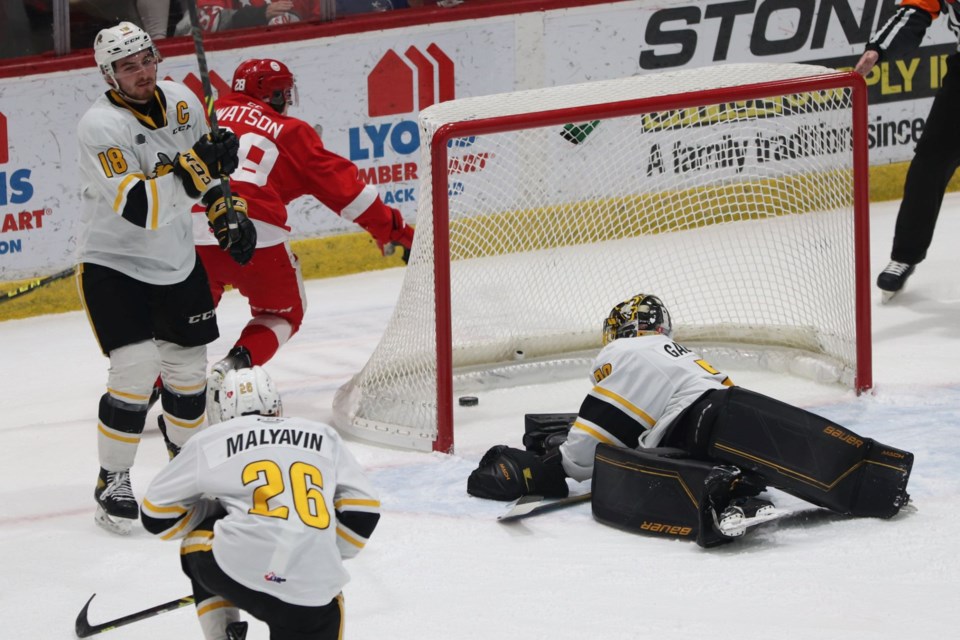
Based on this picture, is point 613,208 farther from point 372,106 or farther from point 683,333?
point 372,106

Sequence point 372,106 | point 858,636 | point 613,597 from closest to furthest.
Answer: point 858,636 < point 613,597 < point 372,106

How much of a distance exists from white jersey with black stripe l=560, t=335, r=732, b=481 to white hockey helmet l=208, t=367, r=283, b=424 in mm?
1339

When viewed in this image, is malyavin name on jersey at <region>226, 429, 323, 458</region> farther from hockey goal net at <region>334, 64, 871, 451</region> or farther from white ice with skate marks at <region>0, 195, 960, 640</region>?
hockey goal net at <region>334, 64, 871, 451</region>

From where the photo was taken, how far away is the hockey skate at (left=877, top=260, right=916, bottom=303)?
6117 mm

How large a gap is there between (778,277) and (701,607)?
7.87 feet

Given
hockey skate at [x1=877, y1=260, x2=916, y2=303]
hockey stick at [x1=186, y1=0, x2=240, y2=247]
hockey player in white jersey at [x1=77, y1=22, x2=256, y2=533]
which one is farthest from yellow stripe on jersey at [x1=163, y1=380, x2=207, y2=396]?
hockey skate at [x1=877, y1=260, x2=916, y2=303]

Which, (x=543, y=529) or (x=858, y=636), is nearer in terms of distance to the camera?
(x=858, y=636)

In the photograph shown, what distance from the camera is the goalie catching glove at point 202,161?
154 inches

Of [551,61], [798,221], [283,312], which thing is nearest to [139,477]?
[283,312]

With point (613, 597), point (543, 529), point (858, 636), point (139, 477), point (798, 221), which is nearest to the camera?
point (858, 636)

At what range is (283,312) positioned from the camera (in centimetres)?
495

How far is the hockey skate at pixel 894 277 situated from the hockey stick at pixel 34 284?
3351 mm

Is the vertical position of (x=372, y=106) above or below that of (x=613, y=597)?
above

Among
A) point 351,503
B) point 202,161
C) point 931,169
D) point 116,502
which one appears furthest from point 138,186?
point 931,169
